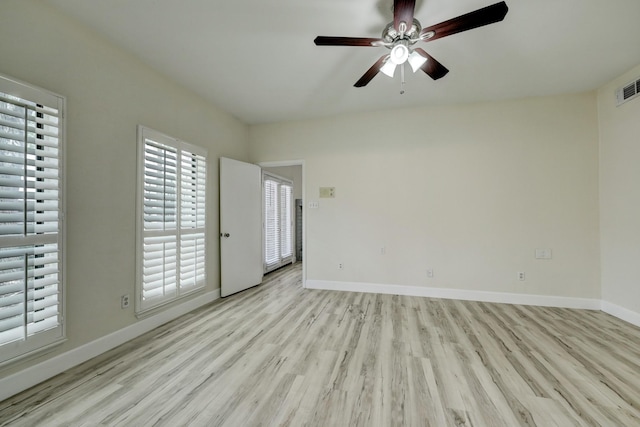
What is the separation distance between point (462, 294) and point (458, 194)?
1.43 metres

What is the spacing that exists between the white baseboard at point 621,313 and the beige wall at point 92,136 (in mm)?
5277

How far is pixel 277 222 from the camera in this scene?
5375 mm

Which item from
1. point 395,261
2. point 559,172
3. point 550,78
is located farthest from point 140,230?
point 559,172

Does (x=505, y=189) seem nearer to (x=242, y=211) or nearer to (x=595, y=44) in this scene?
(x=595, y=44)

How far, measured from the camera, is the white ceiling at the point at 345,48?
1864 mm

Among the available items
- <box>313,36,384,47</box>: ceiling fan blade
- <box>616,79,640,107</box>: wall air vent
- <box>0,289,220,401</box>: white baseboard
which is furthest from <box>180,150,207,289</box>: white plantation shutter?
<box>616,79,640,107</box>: wall air vent

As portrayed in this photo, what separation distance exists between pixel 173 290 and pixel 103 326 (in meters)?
0.70

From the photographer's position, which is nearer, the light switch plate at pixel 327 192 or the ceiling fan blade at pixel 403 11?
the ceiling fan blade at pixel 403 11

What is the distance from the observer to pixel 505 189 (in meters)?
3.37

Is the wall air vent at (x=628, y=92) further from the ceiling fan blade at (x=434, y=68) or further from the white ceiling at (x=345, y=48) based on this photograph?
the ceiling fan blade at (x=434, y=68)

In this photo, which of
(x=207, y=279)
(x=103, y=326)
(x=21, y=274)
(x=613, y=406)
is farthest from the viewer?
(x=207, y=279)

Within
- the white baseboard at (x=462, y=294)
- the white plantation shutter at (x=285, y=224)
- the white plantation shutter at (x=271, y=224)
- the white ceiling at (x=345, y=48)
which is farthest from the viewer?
the white plantation shutter at (x=285, y=224)

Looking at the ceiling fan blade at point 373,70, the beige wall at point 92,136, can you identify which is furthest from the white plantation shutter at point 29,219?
the ceiling fan blade at point 373,70

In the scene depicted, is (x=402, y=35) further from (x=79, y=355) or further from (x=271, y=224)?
(x=271, y=224)
